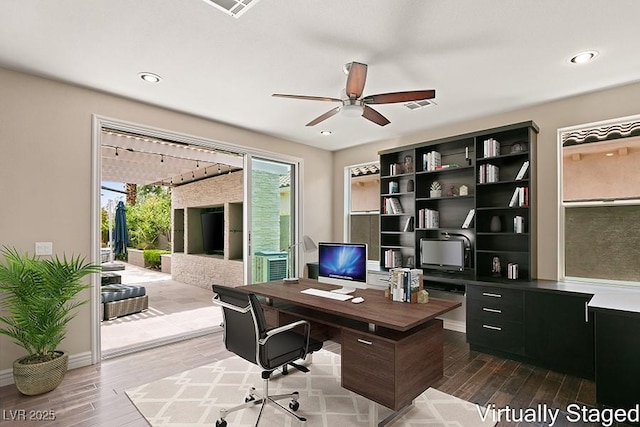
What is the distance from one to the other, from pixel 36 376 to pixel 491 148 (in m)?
4.91

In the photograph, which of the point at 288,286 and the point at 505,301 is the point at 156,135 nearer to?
the point at 288,286

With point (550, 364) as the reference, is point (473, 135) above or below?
above

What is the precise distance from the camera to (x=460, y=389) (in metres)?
2.78

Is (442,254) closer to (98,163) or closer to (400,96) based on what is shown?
(400,96)

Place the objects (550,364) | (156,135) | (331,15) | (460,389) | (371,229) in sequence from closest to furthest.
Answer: (331,15)
(460,389)
(550,364)
(156,135)
(371,229)

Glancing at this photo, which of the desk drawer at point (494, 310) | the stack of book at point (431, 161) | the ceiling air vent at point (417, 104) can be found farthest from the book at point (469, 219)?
the ceiling air vent at point (417, 104)

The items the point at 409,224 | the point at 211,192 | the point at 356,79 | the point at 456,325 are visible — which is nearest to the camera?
the point at 356,79

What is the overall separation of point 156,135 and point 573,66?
4237 mm

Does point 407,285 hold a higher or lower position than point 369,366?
higher

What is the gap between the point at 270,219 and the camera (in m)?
5.21

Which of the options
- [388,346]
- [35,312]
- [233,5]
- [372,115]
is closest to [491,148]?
[372,115]

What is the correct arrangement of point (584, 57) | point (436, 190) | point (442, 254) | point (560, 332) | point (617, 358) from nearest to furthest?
point (617, 358), point (584, 57), point (560, 332), point (442, 254), point (436, 190)

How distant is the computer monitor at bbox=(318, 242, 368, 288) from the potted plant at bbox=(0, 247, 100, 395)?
211 centimetres

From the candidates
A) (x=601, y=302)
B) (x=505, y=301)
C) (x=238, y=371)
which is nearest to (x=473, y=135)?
(x=505, y=301)
